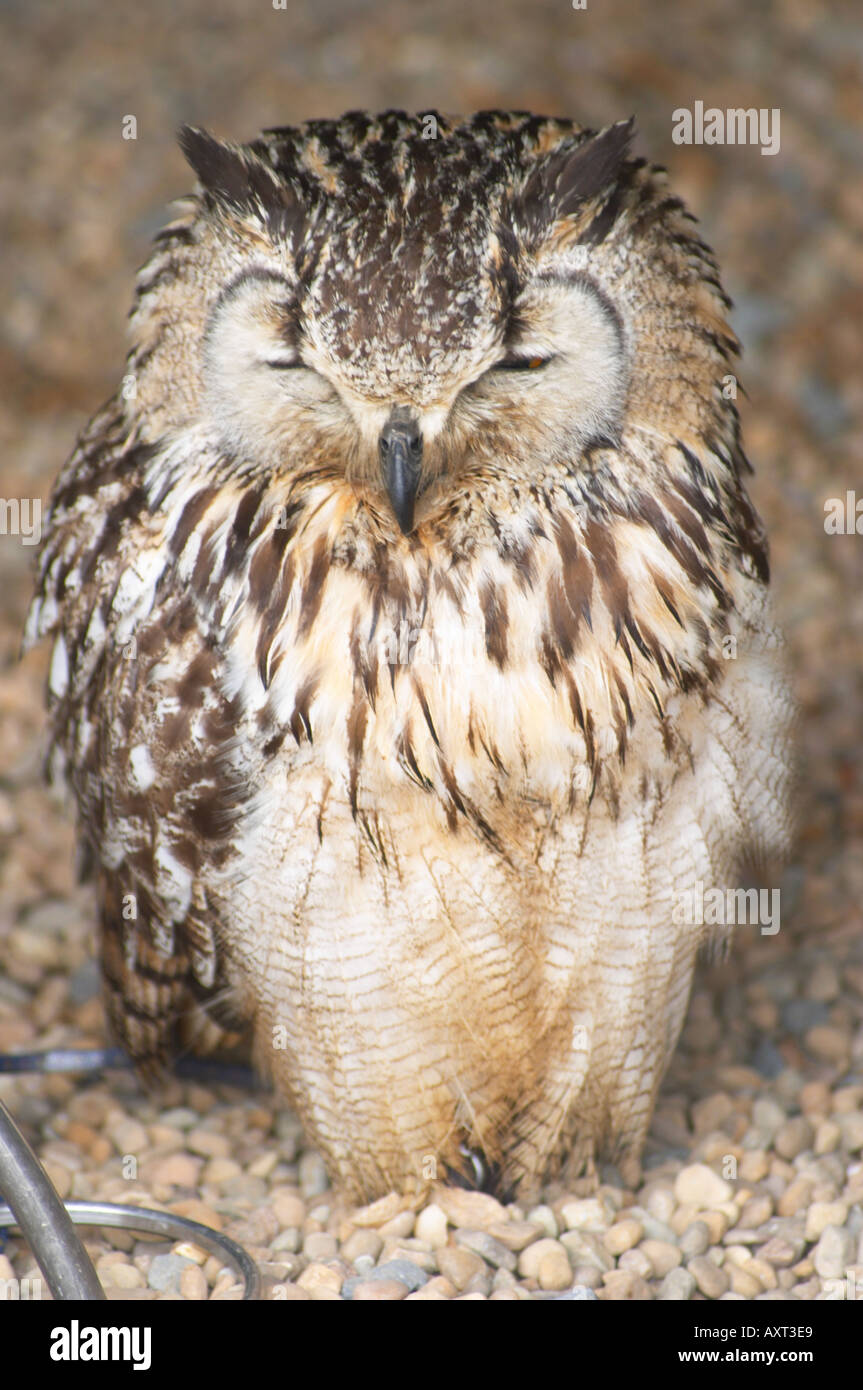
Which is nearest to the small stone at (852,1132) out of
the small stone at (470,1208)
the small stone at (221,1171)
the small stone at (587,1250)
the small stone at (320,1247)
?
the small stone at (587,1250)

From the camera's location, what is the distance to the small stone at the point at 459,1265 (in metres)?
2.10

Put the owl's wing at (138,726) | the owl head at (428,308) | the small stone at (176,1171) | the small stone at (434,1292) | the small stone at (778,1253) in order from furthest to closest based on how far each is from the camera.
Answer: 1. the small stone at (176,1171)
2. the small stone at (778,1253)
3. the small stone at (434,1292)
4. the owl's wing at (138,726)
5. the owl head at (428,308)

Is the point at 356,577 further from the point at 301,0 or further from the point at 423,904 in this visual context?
the point at 301,0

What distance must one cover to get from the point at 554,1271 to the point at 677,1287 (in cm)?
18

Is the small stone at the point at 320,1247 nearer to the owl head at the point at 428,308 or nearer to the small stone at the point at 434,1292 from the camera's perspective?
the small stone at the point at 434,1292

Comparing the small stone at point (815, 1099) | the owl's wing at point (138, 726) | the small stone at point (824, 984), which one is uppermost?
the owl's wing at point (138, 726)

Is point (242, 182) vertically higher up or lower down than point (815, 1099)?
higher up

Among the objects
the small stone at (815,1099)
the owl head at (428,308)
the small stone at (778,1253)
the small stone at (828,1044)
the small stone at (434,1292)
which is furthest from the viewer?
the small stone at (828,1044)

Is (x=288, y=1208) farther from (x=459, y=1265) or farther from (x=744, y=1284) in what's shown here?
(x=744, y=1284)

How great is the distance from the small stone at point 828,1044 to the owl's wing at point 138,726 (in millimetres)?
1075

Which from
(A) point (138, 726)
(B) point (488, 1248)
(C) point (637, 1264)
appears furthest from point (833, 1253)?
(A) point (138, 726)

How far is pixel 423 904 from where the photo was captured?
1.92m

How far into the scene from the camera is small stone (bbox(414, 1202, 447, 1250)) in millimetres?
2213

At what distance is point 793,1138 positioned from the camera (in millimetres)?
2381
